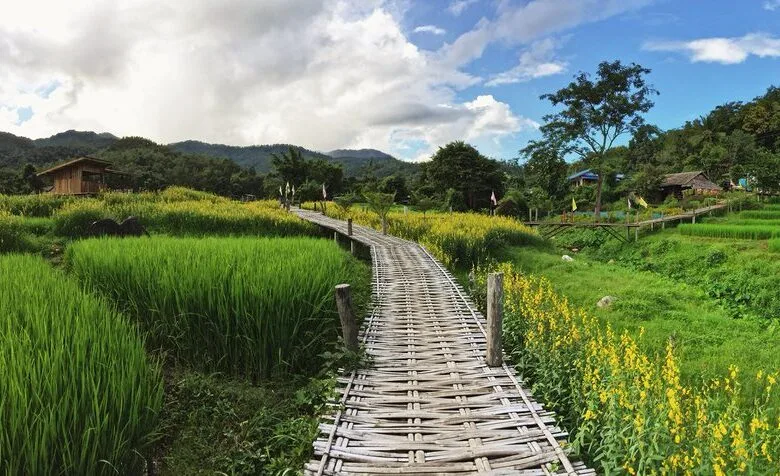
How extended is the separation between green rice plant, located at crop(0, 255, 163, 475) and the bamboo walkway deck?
136 cm

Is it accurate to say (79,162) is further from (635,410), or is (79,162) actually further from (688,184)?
(688,184)

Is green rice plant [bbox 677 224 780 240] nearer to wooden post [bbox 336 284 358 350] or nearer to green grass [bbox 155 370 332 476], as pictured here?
wooden post [bbox 336 284 358 350]

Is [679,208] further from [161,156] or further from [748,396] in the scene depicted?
Answer: [161,156]

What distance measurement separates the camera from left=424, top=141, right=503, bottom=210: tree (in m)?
41.2

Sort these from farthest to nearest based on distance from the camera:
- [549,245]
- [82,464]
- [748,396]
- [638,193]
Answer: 1. [638,193]
2. [549,245]
3. [748,396]
4. [82,464]

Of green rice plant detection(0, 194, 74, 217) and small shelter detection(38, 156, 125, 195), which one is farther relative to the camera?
small shelter detection(38, 156, 125, 195)

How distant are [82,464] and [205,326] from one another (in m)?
2.93

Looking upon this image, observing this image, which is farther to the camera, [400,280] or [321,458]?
Result: [400,280]

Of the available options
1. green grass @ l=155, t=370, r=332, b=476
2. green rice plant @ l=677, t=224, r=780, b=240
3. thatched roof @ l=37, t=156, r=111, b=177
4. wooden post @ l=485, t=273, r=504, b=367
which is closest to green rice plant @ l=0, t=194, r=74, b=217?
thatched roof @ l=37, t=156, r=111, b=177

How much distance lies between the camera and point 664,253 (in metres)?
23.4

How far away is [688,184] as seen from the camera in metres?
42.2

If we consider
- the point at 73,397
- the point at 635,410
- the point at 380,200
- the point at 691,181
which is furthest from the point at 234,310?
the point at 691,181

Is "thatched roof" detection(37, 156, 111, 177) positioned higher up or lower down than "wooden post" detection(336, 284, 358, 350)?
higher up

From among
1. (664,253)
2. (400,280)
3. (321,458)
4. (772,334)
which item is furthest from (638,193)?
(321,458)
